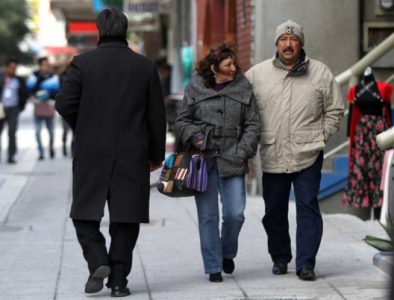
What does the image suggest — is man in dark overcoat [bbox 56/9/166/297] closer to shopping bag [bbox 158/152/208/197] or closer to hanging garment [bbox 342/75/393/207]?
shopping bag [bbox 158/152/208/197]

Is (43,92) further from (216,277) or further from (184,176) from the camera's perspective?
(184,176)

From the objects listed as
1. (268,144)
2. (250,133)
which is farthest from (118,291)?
(268,144)

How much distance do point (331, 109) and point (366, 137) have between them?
3.46 m

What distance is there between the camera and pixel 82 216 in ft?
26.0

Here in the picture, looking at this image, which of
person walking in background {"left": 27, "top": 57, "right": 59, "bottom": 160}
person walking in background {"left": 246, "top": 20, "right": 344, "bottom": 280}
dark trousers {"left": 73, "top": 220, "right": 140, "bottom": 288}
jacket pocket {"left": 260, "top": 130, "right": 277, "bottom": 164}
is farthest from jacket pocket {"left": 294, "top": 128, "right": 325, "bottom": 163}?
person walking in background {"left": 27, "top": 57, "right": 59, "bottom": 160}

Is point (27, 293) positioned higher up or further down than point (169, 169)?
further down

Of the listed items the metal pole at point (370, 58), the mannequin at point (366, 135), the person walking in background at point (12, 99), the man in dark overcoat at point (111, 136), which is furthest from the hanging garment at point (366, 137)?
the person walking in background at point (12, 99)

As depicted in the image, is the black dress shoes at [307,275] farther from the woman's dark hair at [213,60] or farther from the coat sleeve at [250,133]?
the woman's dark hair at [213,60]

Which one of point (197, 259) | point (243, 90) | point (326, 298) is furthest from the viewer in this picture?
point (197, 259)

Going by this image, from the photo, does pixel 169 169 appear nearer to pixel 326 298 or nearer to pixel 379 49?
pixel 326 298

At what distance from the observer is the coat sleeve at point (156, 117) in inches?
315

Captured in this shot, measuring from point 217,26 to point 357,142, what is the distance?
7367mm

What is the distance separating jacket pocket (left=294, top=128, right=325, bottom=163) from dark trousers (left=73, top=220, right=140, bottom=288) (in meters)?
1.32

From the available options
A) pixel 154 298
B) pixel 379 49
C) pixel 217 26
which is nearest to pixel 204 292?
pixel 154 298
